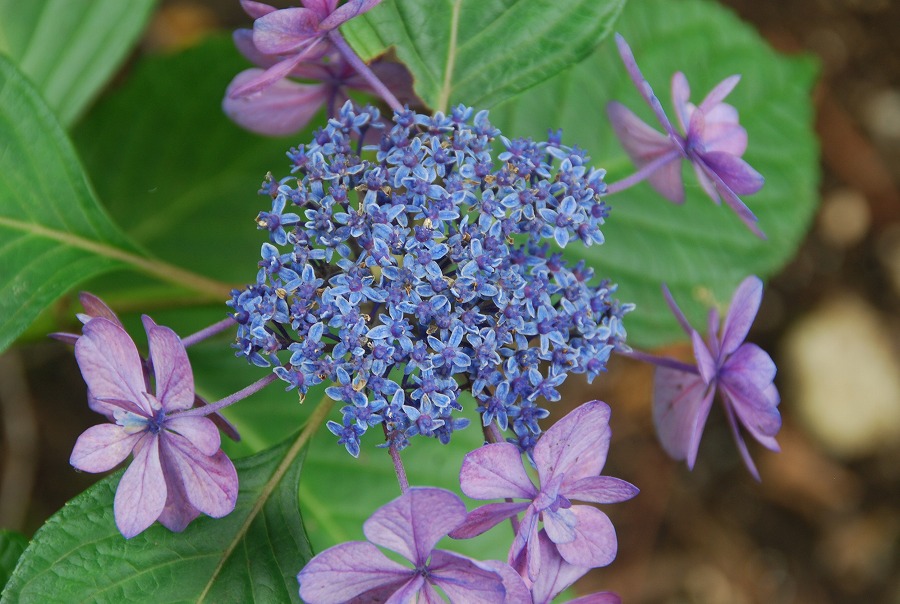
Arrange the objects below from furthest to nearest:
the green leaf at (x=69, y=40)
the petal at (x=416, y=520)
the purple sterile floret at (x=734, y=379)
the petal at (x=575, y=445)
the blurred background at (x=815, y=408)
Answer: the blurred background at (x=815, y=408) < the green leaf at (x=69, y=40) < the purple sterile floret at (x=734, y=379) < the petal at (x=575, y=445) < the petal at (x=416, y=520)

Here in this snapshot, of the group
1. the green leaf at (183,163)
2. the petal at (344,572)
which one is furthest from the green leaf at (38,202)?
the green leaf at (183,163)

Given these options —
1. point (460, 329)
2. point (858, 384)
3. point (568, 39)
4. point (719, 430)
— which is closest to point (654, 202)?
point (568, 39)

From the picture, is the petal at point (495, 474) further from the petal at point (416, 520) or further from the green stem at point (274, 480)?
the green stem at point (274, 480)

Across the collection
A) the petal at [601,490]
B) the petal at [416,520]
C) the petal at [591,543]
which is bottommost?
the petal at [591,543]

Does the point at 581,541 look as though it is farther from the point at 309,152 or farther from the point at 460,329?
the point at 309,152

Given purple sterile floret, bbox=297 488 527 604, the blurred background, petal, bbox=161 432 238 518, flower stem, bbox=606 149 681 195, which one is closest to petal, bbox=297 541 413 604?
purple sterile floret, bbox=297 488 527 604

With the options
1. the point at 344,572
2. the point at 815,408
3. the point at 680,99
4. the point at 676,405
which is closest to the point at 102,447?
the point at 344,572
